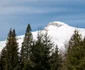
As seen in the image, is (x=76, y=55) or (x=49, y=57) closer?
(x=76, y=55)

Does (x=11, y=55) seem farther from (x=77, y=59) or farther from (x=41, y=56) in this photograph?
(x=77, y=59)

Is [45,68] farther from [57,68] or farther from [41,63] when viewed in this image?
[57,68]

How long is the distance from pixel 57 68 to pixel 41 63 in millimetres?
8544

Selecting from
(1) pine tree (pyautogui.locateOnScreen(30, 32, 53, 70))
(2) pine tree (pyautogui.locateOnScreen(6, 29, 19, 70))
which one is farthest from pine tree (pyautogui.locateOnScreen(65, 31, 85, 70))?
(2) pine tree (pyautogui.locateOnScreen(6, 29, 19, 70))

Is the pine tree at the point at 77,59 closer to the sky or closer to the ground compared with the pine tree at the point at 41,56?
closer to the ground

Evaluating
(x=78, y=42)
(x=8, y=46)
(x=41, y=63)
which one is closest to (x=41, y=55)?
(x=41, y=63)

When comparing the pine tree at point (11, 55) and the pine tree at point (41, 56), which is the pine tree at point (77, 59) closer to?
the pine tree at point (41, 56)

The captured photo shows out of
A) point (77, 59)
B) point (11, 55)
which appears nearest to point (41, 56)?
point (11, 55)

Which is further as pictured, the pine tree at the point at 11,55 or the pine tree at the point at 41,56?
the pine tree at the point at 11,55

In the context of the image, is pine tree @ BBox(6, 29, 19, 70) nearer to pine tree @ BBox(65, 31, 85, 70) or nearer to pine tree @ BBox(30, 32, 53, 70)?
pine tree @ BBox(30, 32, 53, 70)

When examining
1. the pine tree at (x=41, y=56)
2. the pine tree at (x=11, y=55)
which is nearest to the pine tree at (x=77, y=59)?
the pine tree at (x=41, y=56)

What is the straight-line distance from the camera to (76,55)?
123ft

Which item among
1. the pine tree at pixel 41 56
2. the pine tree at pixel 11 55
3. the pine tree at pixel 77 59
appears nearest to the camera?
the pine tree at pixel 77 59

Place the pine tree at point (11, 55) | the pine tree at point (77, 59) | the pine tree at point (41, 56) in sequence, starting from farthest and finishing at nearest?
the pine tree at point (11, 55) → the pine tree at point (41, 56) → the pine tree at point (77, 59)
